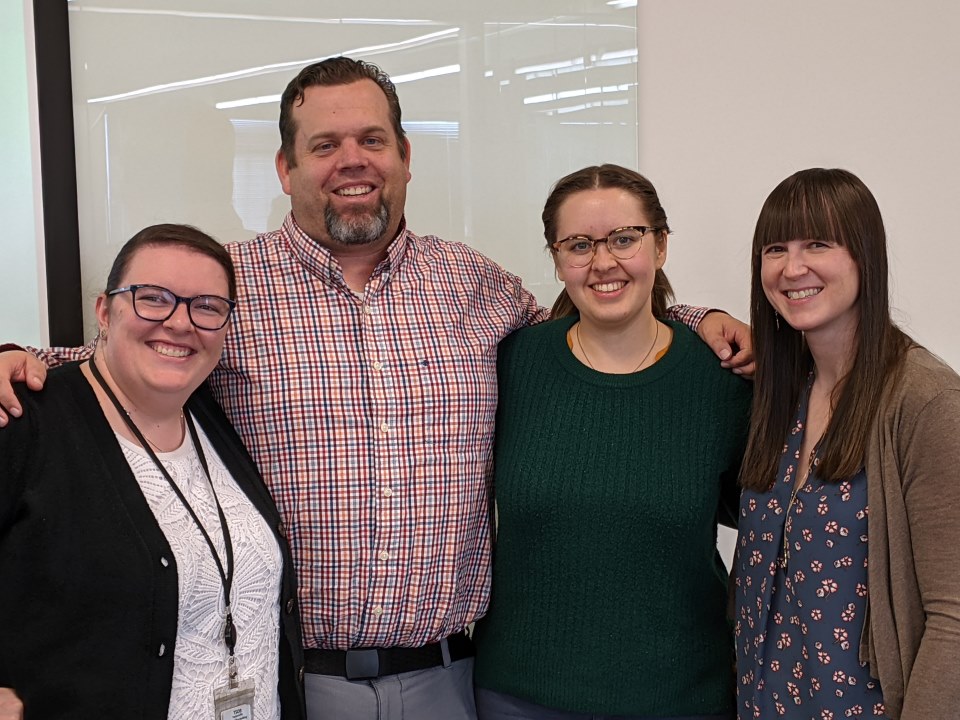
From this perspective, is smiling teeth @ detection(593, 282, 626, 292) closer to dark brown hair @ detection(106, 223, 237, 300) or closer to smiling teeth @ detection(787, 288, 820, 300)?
smiling teeth @ detection(787, 288, 820, 300)

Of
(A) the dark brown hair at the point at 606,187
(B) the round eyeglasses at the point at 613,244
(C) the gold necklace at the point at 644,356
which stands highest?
(A) the dark brown hair at the point at 606,187

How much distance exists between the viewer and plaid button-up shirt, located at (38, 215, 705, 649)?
1823mm

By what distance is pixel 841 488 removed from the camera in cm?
156

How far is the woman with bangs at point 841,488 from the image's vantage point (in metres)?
1.45

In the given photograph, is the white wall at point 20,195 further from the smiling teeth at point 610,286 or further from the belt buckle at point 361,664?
the smiling teeth at point 610,286

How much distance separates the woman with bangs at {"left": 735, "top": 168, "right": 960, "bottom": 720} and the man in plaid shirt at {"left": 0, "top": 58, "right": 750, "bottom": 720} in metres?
0.27

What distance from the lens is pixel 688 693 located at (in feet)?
5.93

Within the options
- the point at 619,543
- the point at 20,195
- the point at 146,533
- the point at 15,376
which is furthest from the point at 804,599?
the point at 20,195

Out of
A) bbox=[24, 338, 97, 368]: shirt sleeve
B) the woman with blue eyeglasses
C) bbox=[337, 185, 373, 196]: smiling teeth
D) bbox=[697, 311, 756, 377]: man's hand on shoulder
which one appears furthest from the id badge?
bbox=[697, 311, 756, 377]: man's hand on shoulder

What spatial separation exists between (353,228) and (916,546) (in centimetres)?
126

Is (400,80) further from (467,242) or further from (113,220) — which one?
(113,220)

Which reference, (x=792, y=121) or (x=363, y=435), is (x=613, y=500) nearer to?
(x=363, y=435)

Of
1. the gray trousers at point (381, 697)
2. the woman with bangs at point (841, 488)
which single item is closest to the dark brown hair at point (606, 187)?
the woman with bangs at point (841, 488)

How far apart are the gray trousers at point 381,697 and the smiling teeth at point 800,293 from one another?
106cm
